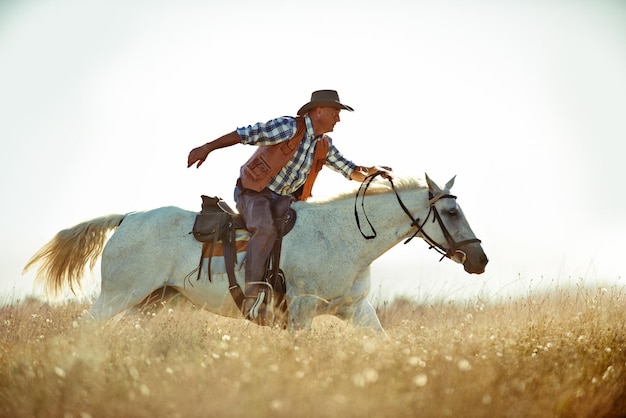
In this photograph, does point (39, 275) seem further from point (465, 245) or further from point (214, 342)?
point (465, 245)

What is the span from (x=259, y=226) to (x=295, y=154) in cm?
92

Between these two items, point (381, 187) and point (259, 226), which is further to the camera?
point (381, 187)

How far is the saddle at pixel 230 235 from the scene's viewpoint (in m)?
7.56

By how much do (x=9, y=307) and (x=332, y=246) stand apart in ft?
19.4

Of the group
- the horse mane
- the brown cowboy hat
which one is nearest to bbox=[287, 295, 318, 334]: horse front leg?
the horse mane

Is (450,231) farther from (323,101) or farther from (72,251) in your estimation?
(72,251)

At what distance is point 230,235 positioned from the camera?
25.7 ft

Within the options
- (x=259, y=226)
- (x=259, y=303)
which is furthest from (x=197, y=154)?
(x=259, y=303)

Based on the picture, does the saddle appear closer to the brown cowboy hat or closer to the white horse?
the white horse

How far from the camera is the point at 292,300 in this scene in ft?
24.5

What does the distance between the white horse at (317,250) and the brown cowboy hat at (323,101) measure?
0.95 metres

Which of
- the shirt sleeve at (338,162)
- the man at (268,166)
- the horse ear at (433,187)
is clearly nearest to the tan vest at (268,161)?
the man at (268,166)

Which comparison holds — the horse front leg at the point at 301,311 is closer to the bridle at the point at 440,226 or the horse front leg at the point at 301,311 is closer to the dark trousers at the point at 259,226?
the dark trousers at the point at 259,226

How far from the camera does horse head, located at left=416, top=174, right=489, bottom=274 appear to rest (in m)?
7.52
